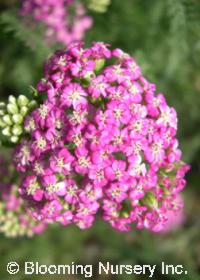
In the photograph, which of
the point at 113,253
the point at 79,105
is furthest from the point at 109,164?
the point at 113,253

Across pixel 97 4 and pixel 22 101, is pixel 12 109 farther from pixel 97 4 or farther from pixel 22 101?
pixel 97 4

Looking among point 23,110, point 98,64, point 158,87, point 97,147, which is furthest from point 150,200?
point 158,87

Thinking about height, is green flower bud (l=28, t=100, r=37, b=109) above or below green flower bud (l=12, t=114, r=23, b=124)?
above

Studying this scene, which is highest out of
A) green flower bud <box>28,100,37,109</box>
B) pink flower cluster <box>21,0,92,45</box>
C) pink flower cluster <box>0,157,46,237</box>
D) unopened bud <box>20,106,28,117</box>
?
pink flower cluster <box>21,0,92,45</box>

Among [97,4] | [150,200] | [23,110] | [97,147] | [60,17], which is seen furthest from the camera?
[60,17]

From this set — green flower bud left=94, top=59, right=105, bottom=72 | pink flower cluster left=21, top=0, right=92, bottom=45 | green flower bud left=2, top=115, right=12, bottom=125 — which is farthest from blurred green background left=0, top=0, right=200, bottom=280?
green flower bud left=2, top=115, right=12, bottom=125

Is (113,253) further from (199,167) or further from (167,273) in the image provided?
(199,167)

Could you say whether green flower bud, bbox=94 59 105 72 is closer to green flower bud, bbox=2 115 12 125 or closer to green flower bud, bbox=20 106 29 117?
green flower bud, bbox=20 106 29 117
